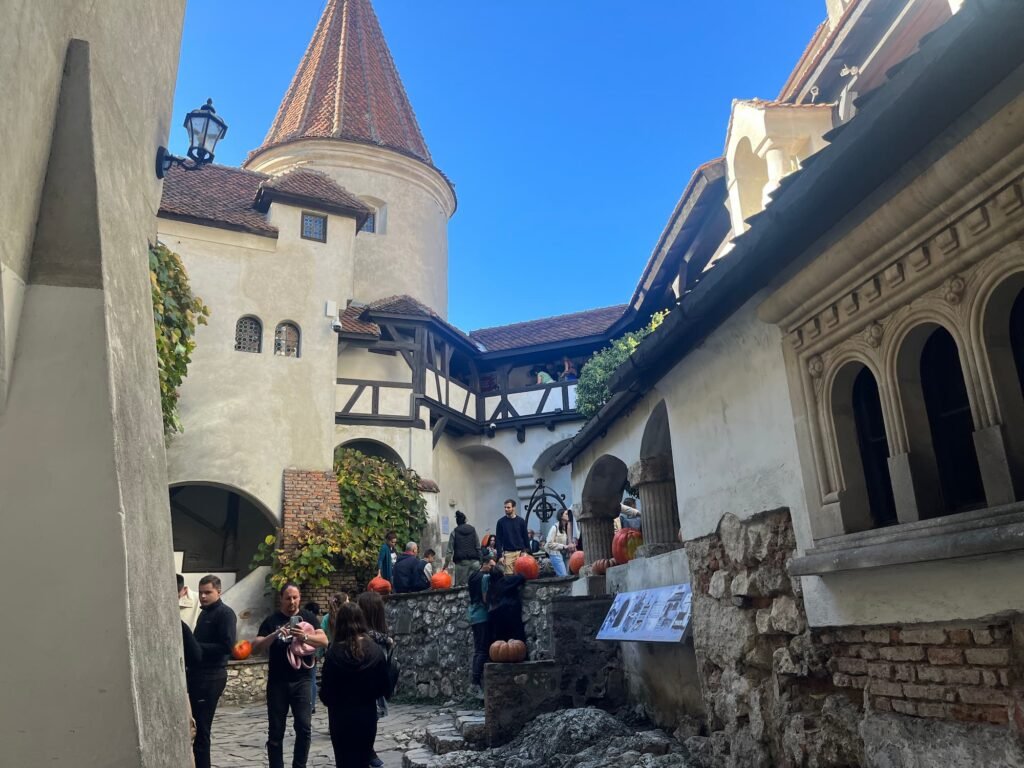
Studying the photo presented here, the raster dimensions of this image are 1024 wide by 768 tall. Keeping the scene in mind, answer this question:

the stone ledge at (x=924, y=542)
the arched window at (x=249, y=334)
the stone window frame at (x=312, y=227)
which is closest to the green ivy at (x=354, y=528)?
the arched window at (x=249, y=334)

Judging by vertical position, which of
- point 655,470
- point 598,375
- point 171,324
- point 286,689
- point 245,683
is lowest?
point 245,683

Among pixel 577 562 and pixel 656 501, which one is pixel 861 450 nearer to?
pixel 656 501

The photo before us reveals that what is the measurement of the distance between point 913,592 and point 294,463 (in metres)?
14.9

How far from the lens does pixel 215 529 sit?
19.6 meters

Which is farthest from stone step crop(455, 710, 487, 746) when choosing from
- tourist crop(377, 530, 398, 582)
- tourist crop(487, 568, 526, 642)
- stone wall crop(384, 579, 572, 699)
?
Answer: tourist crop(377, 530, 398, 582)

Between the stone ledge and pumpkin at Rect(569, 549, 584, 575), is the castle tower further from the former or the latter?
the stone ledge

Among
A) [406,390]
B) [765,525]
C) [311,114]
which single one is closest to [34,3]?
[765,525]

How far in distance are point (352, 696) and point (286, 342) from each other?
45.8 feet

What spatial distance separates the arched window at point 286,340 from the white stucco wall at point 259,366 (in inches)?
5.6

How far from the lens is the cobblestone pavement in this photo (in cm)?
754

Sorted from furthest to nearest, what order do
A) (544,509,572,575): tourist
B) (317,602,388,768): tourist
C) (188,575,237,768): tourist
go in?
(544,509,572,575): tourist < (188,575,237,768): tourist < (317,602,388,768): tourist

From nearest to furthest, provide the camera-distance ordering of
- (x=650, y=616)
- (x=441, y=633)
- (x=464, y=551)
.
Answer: (x=650, y=616)
(x=441, y=633)
(x=464, y=551)

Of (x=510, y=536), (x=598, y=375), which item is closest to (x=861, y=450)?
(x=510, y=536)

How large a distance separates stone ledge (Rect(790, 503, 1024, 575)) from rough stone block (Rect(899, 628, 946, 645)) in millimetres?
328
